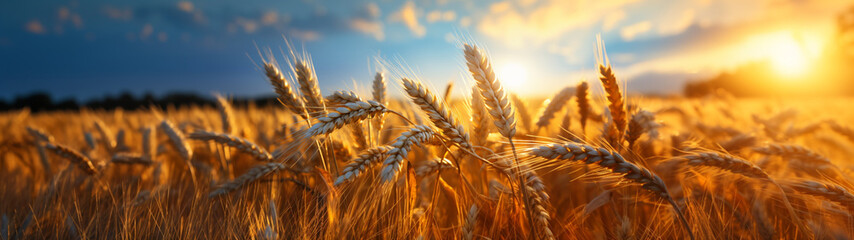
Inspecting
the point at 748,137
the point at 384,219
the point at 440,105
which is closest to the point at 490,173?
the point at 384,219

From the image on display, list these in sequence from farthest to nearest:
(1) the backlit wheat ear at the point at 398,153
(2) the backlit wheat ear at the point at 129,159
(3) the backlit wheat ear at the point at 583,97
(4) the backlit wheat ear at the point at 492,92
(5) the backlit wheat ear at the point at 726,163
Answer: (2) the backlit wheat ear at the point at 129,159 < (3) the backlit wheat ear at the point at 583,97 < (5) the backlit wheat ear at the point at 726,163 < (4) the backlit wheat ear at the point at 492,92 < (1) the backlit wheat ear at the point at 398,153

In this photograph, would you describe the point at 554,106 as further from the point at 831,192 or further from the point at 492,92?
the point at 831,192

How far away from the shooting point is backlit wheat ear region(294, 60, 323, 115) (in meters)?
1.59

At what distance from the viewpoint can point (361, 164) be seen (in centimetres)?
120

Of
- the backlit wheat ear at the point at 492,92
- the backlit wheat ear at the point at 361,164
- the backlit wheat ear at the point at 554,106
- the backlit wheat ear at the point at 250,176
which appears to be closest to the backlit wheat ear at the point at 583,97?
the backlit wheat ear at the point at 554,106

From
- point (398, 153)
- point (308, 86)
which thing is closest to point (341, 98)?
point (308, 86)

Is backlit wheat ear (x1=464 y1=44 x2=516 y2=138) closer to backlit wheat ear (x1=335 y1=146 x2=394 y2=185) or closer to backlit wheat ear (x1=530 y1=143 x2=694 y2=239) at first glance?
backlit wheat ear (x1=530 y1=143 x2=694 y2=239)

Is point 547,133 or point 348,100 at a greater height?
point 348,100

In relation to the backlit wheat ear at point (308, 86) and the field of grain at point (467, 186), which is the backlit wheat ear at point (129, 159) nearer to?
the field of grain at point (467, 186)

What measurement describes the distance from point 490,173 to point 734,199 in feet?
3.75

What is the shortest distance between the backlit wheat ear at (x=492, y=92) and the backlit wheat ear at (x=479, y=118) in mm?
128

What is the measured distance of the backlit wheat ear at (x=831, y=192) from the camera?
1.28 m

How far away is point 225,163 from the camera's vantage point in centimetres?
254

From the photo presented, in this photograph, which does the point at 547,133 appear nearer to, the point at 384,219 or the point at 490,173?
the point at 490,173
